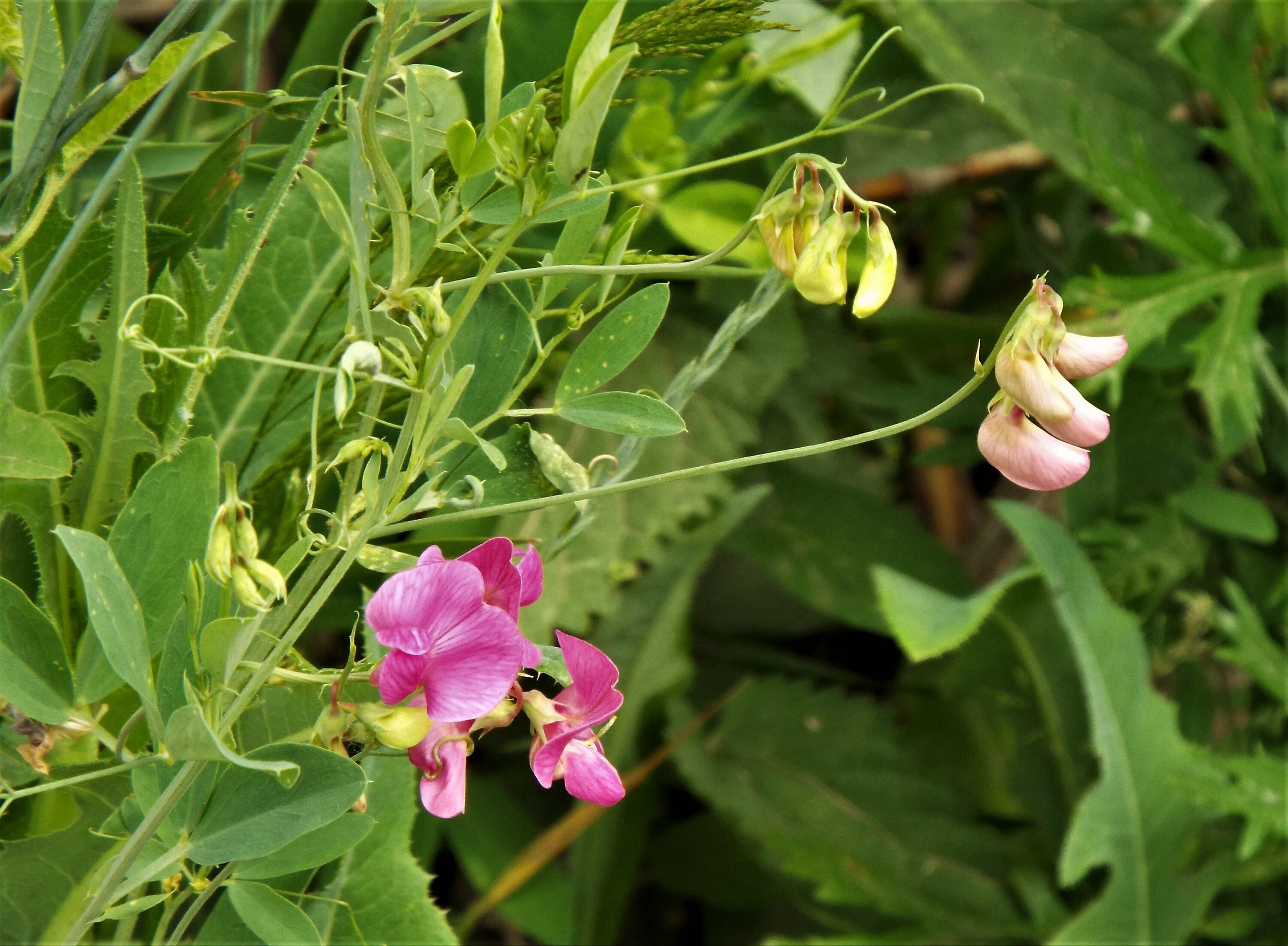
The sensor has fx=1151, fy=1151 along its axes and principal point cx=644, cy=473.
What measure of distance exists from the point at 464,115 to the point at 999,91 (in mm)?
435

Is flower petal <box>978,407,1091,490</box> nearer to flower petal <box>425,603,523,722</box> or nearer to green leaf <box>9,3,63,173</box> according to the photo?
flower petal <box>425,603,523,722</box>

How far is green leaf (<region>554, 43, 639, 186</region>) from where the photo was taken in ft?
0.60

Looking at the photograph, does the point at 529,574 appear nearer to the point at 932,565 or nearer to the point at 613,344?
the point at 613,344

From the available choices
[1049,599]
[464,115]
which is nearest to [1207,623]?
[1049,599]

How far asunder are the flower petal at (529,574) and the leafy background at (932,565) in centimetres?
15

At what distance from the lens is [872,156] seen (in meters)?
0.68

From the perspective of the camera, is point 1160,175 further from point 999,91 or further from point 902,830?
point 902,830

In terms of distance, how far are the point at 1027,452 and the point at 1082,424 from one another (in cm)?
1

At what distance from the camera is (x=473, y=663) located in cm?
20

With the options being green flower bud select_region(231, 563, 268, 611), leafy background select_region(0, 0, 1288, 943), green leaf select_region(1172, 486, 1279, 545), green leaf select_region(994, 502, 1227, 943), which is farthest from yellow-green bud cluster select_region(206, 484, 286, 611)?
green leaf select_region(1172, 486, 1279, 545)

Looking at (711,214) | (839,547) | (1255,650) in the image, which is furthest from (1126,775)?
(711,214)

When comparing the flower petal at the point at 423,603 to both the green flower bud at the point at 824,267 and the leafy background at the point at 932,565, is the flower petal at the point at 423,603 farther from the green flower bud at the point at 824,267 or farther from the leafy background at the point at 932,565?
the leafy background at the point at 932,565

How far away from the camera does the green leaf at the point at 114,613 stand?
0.20 meters

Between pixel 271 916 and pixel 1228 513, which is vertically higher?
pixel 271 916
